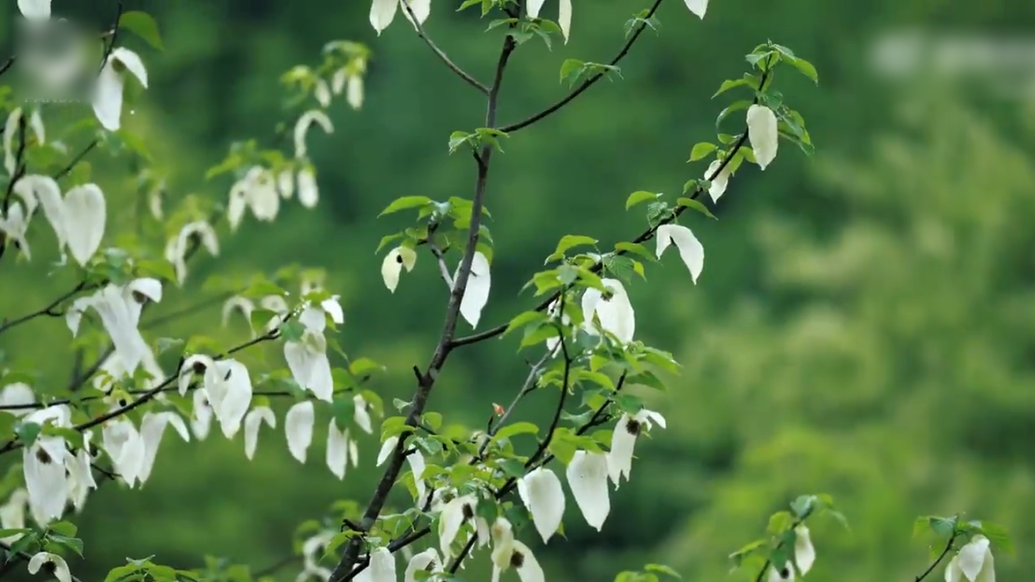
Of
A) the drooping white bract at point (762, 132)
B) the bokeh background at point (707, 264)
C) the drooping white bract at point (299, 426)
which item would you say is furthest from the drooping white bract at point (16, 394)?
the bokeh background at point (707, 264)

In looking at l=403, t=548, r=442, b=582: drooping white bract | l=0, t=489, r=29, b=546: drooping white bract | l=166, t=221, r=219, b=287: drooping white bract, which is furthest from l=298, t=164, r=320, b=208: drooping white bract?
l=403, t=548, r=442, b=582: drooping white bract

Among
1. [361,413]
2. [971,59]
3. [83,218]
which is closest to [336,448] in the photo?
[361,413]

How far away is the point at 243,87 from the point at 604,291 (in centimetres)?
1338

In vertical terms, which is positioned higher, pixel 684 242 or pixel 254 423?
pixel 684 242

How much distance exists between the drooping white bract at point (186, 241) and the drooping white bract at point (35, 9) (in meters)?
1.10

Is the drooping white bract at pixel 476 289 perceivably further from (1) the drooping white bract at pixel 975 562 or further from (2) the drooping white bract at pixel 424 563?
(1) the drooping white bract at pixel 975 562

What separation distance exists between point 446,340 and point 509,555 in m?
0.33

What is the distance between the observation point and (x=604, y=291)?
148 cm

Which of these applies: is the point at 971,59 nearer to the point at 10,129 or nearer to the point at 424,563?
the point at 10,129

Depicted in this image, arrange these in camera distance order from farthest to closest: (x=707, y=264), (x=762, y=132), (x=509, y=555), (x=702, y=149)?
(x=707, y=264)
(x=702, y=149)
(x=762, y=132)
(x=509, y=555)

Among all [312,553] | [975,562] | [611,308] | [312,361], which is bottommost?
[312,553]

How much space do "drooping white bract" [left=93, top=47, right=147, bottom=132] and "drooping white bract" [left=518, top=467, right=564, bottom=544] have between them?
2.31ft

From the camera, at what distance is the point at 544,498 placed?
60.9 inches

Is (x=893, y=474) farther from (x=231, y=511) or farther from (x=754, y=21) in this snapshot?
(x=754, y=21)
